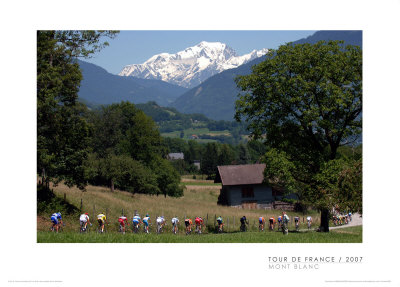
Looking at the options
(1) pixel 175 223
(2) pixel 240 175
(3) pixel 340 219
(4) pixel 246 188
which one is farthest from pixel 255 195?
(1) pixel 175 223

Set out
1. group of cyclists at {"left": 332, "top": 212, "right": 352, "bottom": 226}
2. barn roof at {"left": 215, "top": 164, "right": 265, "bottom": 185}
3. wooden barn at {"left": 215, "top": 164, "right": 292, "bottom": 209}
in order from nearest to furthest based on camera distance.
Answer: group of cyclists at {"left": 332, "top": 212, "right": 352, "bottom": 226} < barn roof at {"left": 215, "top": 164, "right": 265, "bottom": 185} < wooden barn at {"left": 215, "top": 164, "right": 292, "bottom": 209}

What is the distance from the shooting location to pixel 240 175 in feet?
230

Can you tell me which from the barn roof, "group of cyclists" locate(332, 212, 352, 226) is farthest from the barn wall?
"group of cyclists" locate(332, 212, 352, 226)

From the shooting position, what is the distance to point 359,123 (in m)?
24.3

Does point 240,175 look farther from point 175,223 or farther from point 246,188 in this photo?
point 175,223

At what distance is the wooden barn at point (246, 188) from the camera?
6968 centimetres

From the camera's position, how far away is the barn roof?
227 feet

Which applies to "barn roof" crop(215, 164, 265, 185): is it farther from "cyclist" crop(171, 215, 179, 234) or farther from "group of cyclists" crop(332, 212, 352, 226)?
"cyclist" crop(171, 215, 179, 234)

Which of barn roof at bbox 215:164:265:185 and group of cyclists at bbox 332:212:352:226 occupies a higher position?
barn roof at bbox 215:164:265:185

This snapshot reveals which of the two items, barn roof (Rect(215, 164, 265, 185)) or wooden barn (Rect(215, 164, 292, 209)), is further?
wooden barn (Rect(215, 164, 292, 209))

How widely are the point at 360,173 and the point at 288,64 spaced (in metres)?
9.43

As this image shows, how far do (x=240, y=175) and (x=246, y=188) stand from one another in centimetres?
256

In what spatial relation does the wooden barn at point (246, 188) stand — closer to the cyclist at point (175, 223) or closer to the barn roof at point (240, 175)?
the barn roof at point (240, 175)
